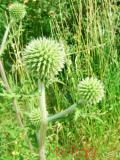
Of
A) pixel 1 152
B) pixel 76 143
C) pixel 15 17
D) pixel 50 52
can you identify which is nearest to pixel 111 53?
pixel 76 143

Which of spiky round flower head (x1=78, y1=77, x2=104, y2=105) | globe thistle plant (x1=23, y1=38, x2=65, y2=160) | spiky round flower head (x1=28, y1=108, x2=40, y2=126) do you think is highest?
globe thistle plant (x1=23, y1=38, x2=65, y2=160)

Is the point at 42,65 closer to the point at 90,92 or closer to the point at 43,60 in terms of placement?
the point at 43,60

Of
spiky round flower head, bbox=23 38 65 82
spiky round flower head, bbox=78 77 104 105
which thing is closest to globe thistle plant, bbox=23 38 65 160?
spiky round flower head, bbox=23 38 65 82

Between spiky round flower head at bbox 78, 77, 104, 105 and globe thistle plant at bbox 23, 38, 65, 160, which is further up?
globe thistle plant at bbox 23, 38, 65, 160

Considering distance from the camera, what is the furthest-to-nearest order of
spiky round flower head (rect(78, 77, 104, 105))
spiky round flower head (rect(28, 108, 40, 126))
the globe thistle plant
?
spiky round flower head (rect(28, 108, 40, 126))
spiky round flower head (rect(78, 77, 104, 105))
the globe thistle plant

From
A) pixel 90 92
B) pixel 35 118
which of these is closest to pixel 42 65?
pixel 90 92

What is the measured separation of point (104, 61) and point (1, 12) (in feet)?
5.71

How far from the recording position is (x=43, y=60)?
169cm

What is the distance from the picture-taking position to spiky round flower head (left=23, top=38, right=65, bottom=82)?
5.39ft

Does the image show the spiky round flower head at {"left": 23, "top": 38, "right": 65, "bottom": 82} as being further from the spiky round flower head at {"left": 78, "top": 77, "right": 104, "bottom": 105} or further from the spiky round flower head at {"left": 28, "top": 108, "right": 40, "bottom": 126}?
the spiky round flower head at {"left": 28, "top": 108, "right": 40, "bottom": 126}

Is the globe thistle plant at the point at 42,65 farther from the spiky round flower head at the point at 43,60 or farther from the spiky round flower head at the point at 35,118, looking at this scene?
the spiky round flower head at the point at 35,118

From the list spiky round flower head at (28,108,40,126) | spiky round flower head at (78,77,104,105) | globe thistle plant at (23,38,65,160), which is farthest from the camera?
spiky round flower head at (28,108,40,126)

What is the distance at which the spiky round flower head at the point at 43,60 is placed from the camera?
5.39ft

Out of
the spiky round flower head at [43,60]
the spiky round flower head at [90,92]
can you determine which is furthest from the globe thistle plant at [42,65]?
the spiky round flower head at [90,92]
